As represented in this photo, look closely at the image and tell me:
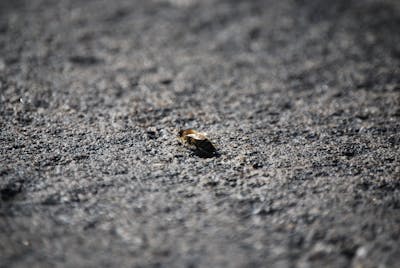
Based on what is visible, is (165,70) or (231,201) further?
(165,70)

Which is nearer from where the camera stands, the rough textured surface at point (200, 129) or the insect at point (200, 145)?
the rough textured surface at point (200, 129)

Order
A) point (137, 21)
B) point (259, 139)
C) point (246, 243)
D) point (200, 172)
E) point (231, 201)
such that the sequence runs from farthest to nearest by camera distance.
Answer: point (137, 21)
point (259, 139)
point (200, 172)
point (231, 201)
point (246, 243)

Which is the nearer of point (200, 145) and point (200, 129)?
point (200, 145)

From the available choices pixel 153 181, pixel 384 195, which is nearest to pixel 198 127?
pixel 153 181

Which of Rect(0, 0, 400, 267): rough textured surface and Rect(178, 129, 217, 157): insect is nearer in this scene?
Rect(0, 0, 400, 267): rough textured surface

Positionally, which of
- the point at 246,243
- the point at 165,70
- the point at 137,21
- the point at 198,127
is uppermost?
A: the point at 137,21

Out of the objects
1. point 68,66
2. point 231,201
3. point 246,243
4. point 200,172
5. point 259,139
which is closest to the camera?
point 246,243

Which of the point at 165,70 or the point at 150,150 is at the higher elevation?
the point at 165,70

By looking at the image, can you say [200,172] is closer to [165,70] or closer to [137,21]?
[165,70]
